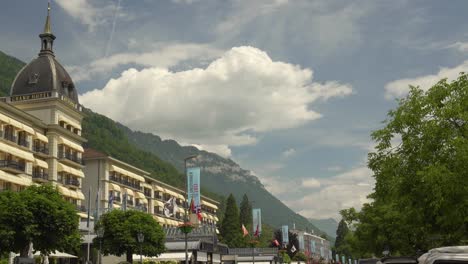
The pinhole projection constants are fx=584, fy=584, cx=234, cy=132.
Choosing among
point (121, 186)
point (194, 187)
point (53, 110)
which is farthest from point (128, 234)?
point (121, 186)

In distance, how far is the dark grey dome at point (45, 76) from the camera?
8012 cm

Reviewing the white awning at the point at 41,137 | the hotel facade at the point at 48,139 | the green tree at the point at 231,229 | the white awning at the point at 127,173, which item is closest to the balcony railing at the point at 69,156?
the hotel facade at the point at 48,139

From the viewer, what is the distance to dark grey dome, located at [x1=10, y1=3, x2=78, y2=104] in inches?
3155

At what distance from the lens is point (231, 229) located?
6033 inches

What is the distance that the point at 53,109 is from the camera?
258 ft

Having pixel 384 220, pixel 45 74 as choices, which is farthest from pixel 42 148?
pixel 384 220

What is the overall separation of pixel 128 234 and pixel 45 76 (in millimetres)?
29805

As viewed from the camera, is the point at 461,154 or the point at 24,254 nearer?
the point at 461,154


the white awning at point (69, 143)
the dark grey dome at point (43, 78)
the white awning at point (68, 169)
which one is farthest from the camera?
the dark grey dome at point (43, 78)

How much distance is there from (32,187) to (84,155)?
Answer: 4919 centimetres

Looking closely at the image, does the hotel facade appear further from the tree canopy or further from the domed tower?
the tree canopy

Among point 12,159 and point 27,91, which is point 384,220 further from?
point 27,91

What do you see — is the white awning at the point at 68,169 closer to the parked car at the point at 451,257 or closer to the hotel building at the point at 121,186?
the hotel building at the point at 121,186

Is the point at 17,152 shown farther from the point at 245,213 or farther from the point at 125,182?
the point at 245,213
